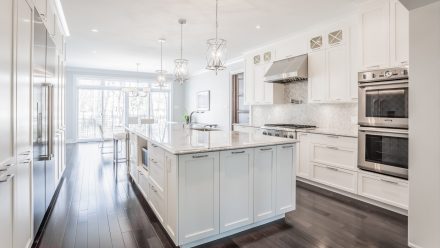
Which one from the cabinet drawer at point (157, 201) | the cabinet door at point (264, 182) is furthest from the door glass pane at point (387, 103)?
the cabinet drawer at point (157, 201)

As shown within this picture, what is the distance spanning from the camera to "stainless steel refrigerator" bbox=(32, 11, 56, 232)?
226 centimetres

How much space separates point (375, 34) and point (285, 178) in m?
2.29

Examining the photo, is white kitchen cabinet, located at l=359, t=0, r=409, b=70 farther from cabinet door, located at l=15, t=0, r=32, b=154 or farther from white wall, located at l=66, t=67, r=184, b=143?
white wall, located at l=66, t=67, r=184, b=143

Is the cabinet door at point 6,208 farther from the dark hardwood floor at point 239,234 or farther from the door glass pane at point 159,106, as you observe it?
the door glass pane at point 159,106

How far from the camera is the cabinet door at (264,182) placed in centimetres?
251

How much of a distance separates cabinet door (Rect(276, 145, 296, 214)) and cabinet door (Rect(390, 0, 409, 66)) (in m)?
1.72

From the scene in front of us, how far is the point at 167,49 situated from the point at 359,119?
4549mm

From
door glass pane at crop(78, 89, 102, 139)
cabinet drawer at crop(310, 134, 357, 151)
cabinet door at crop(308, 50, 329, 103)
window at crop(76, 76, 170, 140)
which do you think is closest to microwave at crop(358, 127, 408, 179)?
cabinet drawer at crop(310, 134, 357, 151)

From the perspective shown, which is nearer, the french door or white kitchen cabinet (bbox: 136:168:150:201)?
white kitchen cabinet (bbox: 136:168:150:201)

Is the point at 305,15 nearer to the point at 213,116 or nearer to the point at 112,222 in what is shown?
the point at 112,222

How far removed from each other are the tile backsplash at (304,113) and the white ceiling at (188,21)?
1.23m

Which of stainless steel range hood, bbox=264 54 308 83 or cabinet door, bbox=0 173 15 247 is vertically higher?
stainless steel range hood, bbox=264 54 308 83

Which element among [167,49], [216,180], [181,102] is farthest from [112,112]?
[216,180]

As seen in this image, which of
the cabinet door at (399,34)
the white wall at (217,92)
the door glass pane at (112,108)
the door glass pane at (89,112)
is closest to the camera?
the cabinet door at (399,34)
